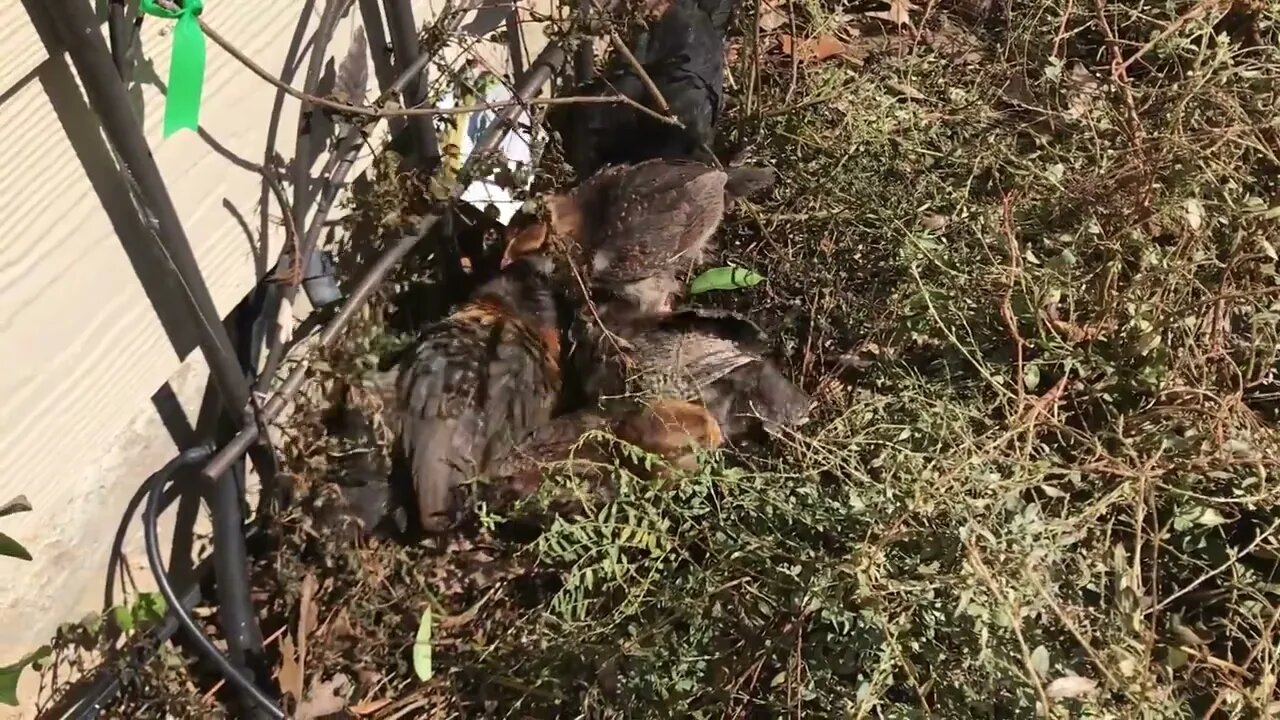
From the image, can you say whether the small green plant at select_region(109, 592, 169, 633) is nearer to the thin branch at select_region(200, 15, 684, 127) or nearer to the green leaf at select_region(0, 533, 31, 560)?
the green leaf at select_region(0, 533, 31, 560)

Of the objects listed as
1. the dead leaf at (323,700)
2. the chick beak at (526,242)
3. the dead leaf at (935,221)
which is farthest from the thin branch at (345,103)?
the dead leaf at (323,700)

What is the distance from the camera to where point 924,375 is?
7.82ft

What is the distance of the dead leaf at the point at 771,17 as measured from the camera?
3357 millimetres

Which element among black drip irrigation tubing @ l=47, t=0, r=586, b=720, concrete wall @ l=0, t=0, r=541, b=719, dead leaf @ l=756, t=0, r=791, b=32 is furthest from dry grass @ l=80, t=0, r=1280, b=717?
dead leaf @ l=756, t=0, r=791, b=32

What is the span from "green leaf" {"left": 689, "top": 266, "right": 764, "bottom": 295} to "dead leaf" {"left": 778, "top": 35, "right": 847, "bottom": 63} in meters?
0.99

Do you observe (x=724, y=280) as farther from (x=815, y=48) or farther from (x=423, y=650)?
(x=423, y=650)

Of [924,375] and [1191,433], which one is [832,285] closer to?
[924,375]

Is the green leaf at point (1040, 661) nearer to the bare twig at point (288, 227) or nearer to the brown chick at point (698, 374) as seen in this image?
the brown chick at point (698, 374)

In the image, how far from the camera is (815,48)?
3334 millimetres

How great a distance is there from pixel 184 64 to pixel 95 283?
1.37ft

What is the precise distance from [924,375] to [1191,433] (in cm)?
59

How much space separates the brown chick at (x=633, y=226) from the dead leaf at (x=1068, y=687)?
4.53ft

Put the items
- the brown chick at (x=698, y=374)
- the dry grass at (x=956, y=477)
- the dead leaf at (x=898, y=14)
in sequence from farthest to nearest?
the dead leaf at (x=898, y=14), the brown chick at (x=698, y=374), the dry grass at (x=956, y=477)

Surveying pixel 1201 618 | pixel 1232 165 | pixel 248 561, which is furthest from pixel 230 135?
pixel 1232 165
